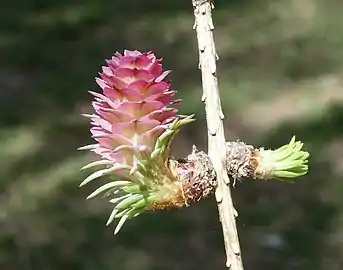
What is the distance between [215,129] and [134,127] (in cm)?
6

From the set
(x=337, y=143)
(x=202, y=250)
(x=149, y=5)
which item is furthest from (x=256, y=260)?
(x=149, y=5)

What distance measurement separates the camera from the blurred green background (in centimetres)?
272

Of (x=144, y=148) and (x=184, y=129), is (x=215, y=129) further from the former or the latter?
(x=184, y=129)

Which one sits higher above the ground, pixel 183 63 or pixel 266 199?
pixel 183 63

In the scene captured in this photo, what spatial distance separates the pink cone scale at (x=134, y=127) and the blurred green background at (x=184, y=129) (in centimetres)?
214

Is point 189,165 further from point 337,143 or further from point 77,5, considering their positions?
point 77,5

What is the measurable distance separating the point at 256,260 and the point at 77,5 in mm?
2097

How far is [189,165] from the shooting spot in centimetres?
55

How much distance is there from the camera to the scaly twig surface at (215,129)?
46 cm

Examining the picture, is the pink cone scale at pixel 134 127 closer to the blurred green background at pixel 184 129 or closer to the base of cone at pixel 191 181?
the base of cone at pixel 191 181

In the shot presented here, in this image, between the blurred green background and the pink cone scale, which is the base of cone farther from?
the blurred green background

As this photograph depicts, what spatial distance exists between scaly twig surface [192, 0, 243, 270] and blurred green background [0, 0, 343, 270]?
2191 millimetres

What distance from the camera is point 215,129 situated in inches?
18.7

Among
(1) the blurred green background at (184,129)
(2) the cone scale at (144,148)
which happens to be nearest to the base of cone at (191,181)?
(2) the cone scale at (144,148)
